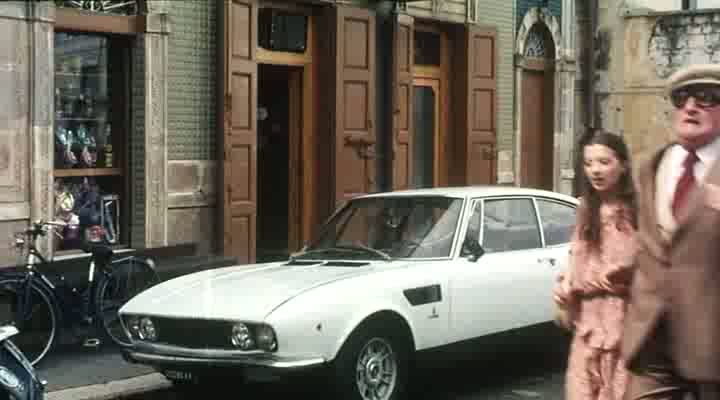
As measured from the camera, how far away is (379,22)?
16.0 m

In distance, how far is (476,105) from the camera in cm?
1769

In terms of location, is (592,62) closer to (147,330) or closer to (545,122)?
(545,122)

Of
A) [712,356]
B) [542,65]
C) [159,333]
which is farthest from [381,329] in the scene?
[542,65]

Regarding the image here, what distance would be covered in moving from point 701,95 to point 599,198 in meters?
1.65

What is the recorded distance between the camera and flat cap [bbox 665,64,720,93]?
405 centimetres

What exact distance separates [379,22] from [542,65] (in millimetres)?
4270

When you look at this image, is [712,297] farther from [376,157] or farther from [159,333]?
[376,157]

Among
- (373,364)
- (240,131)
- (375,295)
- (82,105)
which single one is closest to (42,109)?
(82,105)

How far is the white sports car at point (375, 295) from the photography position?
753cm

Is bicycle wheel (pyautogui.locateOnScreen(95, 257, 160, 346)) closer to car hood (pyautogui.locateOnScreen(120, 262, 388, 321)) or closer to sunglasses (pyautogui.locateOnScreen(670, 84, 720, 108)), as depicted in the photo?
car hood (pyautogui.locateOnScreen(120, 262, 388, 321))

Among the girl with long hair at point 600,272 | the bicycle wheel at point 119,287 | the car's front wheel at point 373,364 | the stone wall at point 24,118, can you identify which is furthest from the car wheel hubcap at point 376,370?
the stone wall at point 24,118

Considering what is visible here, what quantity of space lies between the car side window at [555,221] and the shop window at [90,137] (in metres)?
4.73

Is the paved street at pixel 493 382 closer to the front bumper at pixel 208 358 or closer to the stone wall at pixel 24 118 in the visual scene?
the front bumper at pixel 208 358

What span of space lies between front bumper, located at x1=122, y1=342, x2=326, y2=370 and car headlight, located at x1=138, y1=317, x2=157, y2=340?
0.17 feet
